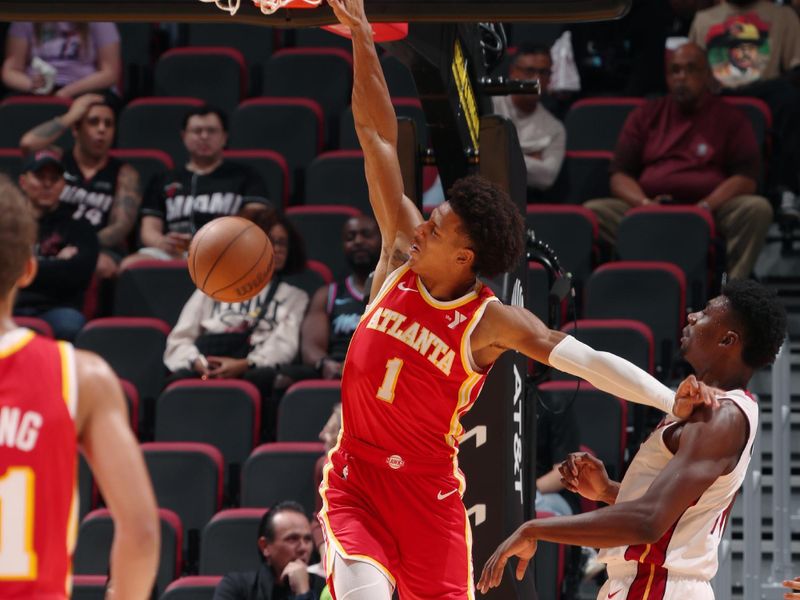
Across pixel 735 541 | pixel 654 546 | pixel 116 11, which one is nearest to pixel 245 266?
pixel 116 11

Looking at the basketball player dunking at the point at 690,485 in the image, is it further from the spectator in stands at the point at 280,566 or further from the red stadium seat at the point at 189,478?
the red stadium seat at the point at 189,478

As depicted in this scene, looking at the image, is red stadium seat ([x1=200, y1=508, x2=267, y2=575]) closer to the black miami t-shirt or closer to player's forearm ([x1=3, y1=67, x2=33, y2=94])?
the black miami t-shirt

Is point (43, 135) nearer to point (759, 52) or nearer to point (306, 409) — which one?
point (306, 409)

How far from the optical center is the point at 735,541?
736cm

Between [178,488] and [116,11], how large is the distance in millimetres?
3037

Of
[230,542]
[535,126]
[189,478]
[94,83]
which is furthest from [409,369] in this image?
[94,83]

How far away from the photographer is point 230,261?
5.90 m

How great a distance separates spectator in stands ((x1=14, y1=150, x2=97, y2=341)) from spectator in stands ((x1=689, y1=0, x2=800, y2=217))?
4.12 meters

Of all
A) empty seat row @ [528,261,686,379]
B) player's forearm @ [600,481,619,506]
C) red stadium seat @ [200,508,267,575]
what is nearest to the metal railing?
empty seat row @ [528,261,686,379]

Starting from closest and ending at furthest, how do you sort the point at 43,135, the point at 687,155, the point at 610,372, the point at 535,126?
the point at 610,372, the point at 687,155, the point at 535,126, the point at 43,135

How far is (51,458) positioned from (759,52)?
772 cm

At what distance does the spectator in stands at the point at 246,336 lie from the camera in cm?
823

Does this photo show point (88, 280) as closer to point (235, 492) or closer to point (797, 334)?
point (235, 492)

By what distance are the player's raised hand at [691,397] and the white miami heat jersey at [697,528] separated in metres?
0.13
